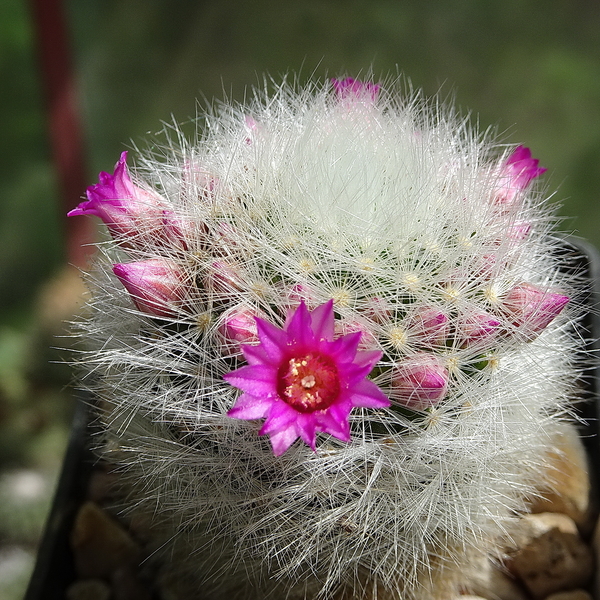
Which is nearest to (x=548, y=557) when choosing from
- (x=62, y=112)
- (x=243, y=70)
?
(x=243, y=70)

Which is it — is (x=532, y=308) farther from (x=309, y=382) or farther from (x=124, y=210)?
(x=124, y=210)

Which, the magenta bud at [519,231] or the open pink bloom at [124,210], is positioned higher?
the magenta bud at [519,231]

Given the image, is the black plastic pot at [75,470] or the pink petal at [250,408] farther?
the black plastic pot at [75,470]

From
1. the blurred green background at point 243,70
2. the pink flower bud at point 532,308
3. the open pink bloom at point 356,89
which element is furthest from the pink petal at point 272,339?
the blurred green background at point 243,70

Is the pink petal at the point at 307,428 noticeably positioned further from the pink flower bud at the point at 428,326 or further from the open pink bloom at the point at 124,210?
the open pink bloom at the point at 124,210

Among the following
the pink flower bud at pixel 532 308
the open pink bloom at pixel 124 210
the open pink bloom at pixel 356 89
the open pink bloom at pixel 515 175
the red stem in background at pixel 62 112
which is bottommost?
the pink flower bud at pixel 532 308

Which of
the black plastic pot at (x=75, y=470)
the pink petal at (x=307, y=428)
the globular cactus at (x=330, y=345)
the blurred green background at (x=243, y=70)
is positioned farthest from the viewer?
the blurred green background at (x=243, y=70)

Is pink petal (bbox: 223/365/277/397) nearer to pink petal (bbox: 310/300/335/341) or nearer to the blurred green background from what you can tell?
pink petal (bbox: 310/300/335/341)
